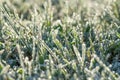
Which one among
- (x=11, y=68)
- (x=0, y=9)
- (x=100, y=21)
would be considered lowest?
(x=11, y=68)

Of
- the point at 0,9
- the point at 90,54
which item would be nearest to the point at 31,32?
the point at 0,9

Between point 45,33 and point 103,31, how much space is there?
0.37m

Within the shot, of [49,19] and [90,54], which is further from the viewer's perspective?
[49,19]

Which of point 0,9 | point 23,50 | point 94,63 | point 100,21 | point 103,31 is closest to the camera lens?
point 94,63

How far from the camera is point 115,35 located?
6.68 ft

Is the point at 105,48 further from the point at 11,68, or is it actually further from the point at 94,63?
the point at 11,68

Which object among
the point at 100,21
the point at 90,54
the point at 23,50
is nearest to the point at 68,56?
the point at 90,54

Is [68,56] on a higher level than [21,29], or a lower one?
lower

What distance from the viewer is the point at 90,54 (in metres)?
1.86

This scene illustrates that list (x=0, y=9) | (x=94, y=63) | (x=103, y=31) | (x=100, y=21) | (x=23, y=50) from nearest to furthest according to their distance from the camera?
(x=94, y=63) < (x=23, y=50) < (x=0, y=9) < (x=103, y=31) < (x=100, y=21)

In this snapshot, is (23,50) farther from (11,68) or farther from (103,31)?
(103,31)

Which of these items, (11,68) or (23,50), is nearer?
(11,68)

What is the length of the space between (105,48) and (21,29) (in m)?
0.48

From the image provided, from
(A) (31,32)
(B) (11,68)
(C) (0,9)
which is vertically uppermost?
Result: (C) (0,9)
